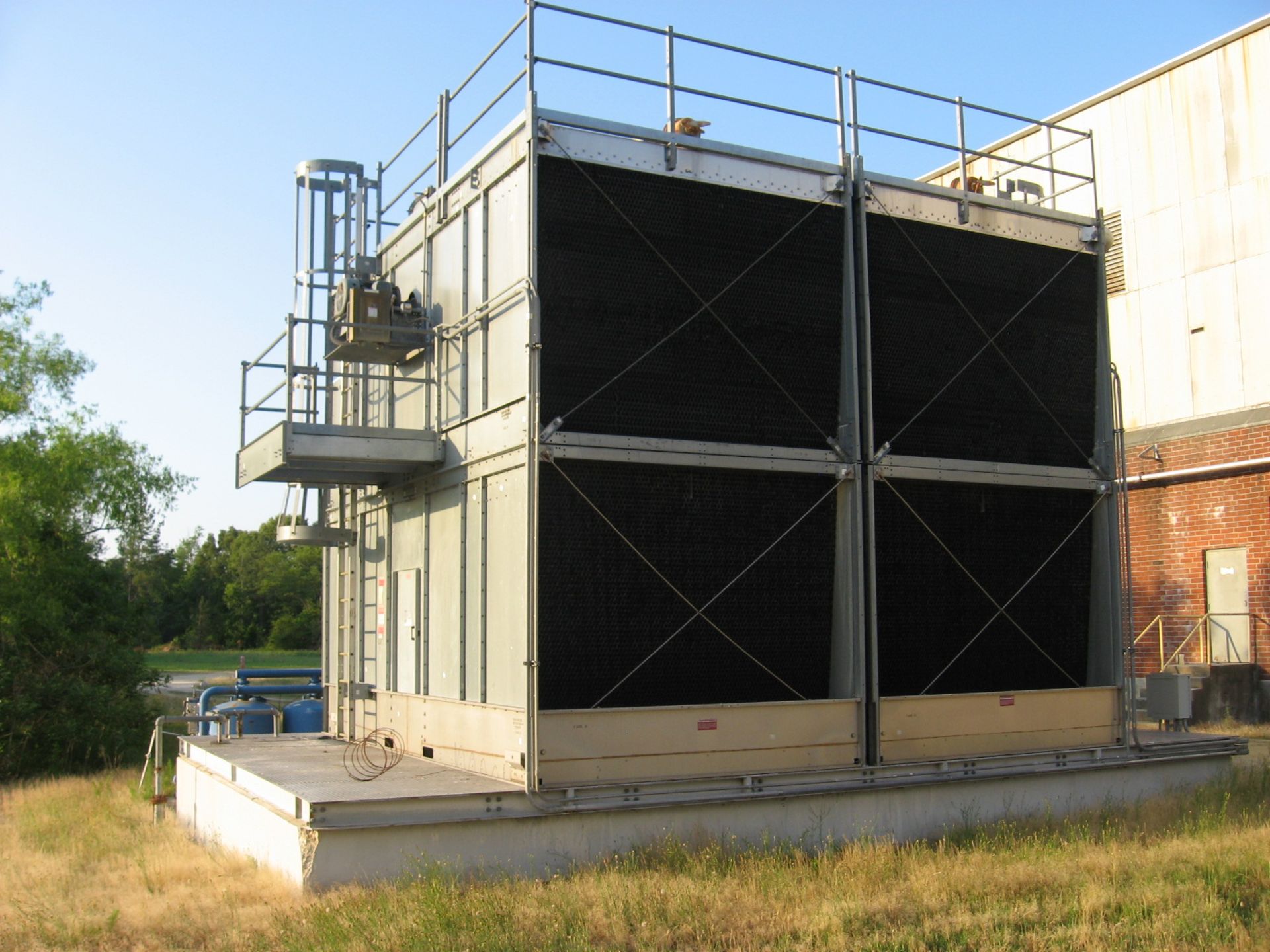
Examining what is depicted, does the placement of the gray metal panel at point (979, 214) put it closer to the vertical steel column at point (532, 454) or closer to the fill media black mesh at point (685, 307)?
the fill media black mesh at point (685, 307)

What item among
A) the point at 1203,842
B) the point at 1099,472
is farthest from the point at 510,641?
the point at 1099,472

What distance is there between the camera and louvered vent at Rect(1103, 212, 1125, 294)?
23.5 m

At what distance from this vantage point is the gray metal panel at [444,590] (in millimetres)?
11914

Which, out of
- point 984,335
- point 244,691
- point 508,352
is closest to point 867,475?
point 984,335

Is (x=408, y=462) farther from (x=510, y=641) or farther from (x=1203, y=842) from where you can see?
(x=1203, y=842)

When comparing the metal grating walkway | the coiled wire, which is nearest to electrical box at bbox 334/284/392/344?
the coiled wire

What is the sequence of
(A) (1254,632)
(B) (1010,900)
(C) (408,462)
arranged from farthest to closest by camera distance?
(A) (1254,632) < (C) (408,462) < (B) (1010,900)

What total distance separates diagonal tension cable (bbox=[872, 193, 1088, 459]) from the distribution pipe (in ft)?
22.2

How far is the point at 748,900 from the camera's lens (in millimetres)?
8562

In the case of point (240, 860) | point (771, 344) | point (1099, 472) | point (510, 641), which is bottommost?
point (240, 860)

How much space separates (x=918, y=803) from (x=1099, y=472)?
15.4 ft

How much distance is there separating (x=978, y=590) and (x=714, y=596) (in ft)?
10.5

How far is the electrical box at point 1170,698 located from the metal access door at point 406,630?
935cm

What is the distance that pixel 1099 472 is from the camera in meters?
13.7
